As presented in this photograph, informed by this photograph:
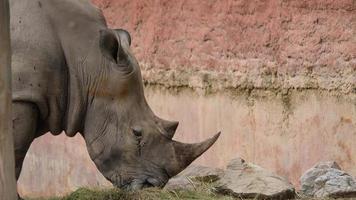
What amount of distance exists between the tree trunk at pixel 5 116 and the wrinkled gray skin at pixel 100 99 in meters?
1.98

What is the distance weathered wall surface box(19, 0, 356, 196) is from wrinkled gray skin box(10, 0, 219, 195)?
2485 mm

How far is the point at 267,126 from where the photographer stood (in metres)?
10.7

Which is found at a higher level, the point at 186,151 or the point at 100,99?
the point at 100,99

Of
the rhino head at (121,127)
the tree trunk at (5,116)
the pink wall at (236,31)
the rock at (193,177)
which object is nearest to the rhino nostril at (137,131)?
the rhino head at (121,127)

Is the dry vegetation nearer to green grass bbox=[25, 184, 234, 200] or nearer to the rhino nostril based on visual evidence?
green grass bbox=[25, 184, 234, 200]

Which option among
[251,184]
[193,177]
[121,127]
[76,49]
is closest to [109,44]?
[76,49]

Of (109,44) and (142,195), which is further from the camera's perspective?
(109,44)

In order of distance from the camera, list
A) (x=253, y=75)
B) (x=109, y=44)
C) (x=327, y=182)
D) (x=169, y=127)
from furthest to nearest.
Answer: (x=253, y=75) → (x=327, y=182) → (x=169, y=127) → (x=109, y=44)

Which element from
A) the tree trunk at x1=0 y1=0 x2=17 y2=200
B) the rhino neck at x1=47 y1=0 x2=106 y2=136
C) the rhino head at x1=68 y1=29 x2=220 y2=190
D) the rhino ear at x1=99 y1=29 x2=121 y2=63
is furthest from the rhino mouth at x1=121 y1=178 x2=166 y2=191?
the tree trunk at x1=0 y1=0 x2=17 y2=200

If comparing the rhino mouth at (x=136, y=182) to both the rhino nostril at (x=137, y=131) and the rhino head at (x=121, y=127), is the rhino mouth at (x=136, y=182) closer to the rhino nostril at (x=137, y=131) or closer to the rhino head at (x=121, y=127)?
the rhino head at (x=121, y=127)

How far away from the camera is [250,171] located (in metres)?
9.02

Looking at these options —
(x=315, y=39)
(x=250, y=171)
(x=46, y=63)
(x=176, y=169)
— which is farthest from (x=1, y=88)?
(x=315, y=39)

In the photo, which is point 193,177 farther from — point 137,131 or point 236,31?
point 236,31

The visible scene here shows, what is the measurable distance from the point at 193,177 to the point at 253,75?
69.9 inches
